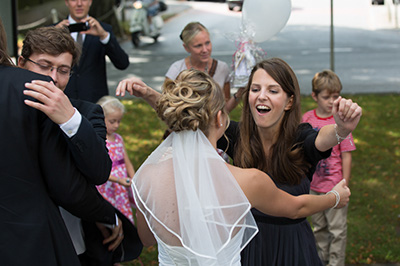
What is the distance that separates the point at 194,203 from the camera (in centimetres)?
221

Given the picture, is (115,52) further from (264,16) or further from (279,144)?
(279,144)

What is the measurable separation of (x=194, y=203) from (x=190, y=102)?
450 mm

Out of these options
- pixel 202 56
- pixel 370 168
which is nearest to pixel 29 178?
pixel 202 56

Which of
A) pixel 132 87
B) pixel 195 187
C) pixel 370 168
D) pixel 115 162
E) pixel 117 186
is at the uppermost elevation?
pixel 132 87

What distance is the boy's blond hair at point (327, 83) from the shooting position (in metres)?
4.37

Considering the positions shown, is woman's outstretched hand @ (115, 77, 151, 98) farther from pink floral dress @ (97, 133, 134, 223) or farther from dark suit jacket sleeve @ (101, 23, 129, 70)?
dark suit jacket sleeve @ (101, 23, 129, 70)

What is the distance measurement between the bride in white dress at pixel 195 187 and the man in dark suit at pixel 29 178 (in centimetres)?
39

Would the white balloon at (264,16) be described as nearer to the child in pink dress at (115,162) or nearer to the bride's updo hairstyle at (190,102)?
the child in pink dress at (115,162)

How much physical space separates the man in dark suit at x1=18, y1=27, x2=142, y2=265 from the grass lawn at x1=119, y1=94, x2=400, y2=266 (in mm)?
858

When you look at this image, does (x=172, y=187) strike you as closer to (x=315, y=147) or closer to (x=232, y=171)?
(x=232, y=171)

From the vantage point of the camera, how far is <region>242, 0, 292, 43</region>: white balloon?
431 cm

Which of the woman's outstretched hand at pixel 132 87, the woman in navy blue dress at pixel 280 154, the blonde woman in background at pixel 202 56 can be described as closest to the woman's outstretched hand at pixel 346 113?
the woman in navy blue dress at pixel 280 154

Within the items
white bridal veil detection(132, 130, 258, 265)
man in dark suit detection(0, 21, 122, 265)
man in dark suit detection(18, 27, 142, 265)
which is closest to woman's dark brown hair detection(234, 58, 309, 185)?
white bridal veil detection(132, 130, 258, 265)

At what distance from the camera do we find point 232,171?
2.34 metres
